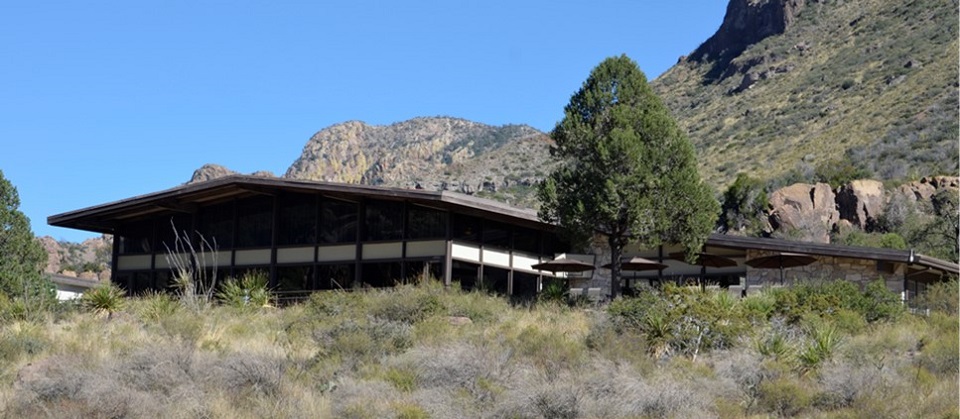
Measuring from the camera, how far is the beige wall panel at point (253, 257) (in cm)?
3509

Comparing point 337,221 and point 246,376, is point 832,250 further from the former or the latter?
point 246,376

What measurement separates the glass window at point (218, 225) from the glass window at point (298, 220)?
2.26 metres

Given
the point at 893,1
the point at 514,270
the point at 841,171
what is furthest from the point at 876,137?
the point at 514,270

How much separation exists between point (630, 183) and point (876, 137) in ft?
141

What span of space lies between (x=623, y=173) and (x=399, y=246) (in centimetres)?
727

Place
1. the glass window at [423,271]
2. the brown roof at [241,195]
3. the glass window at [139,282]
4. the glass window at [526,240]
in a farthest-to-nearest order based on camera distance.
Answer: the glass window at [139,282]
the glass window at [526,240]
the glass window at [423,271]
the brown roof at [241,195]

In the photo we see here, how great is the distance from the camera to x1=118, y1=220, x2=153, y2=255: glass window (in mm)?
38594

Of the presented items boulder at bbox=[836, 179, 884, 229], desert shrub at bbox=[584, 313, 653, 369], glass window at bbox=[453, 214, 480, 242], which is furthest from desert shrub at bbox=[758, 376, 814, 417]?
boulder at bbox=[836, 179, 884, 229]

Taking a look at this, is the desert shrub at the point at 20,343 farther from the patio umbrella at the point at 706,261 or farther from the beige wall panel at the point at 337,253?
the patio umbrella at the point at 706,261

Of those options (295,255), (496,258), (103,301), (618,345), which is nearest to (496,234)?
(496,258)

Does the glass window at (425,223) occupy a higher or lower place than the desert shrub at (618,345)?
higher

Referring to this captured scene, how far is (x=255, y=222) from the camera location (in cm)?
3572

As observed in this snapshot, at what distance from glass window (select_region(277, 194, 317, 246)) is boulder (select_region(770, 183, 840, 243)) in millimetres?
27837

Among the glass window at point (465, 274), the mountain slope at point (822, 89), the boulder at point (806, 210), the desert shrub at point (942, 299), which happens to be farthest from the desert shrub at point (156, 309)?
the mountain slope at point (822, 89)
